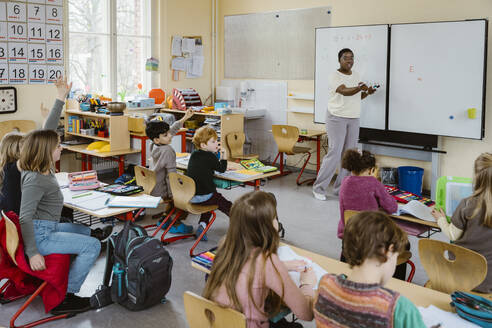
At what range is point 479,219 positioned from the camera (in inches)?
103

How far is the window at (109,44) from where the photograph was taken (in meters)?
6.97

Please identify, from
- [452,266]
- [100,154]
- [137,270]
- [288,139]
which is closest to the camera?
[452,266]

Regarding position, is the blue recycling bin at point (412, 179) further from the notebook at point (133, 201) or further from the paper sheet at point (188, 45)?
the paper sheet at point (188, 45)

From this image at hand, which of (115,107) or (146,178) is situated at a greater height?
(115,107)

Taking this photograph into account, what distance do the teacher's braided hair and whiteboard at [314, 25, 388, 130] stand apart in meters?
3.11

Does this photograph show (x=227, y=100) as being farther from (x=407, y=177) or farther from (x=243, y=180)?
(x=243, y=180)

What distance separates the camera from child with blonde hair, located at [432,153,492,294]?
260 centimetres

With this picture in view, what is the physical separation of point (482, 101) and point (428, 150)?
838 mm

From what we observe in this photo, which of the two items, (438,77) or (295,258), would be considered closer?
(295,258)

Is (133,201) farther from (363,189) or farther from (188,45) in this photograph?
(188,45)

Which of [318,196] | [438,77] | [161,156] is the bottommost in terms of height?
[318,196]

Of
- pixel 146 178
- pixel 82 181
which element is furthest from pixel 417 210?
pixel 82 181

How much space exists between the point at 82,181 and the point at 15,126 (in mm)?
2758

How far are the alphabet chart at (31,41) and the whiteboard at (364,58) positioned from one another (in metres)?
3.33
